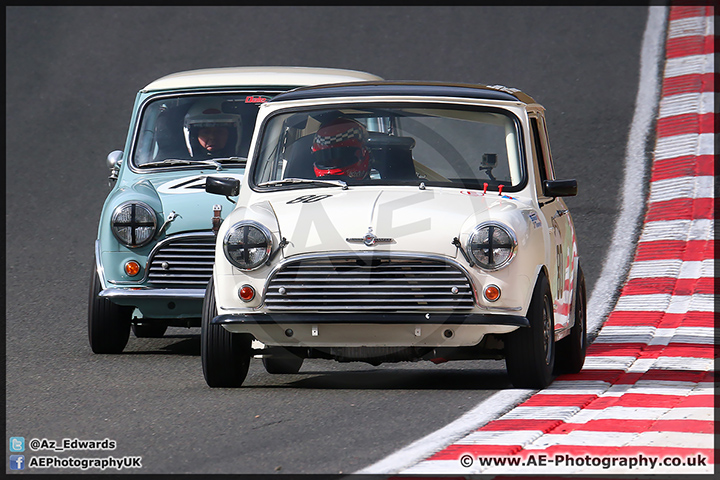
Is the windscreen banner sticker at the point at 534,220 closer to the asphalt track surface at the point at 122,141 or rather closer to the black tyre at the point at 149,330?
the asphalt track surface at the point at 122,141

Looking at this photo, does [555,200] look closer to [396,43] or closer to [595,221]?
[595,221]

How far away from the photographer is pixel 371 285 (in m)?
6.38

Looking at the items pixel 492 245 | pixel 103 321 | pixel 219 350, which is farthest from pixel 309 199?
pixel 103 321

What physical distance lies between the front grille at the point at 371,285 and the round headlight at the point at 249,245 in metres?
0.15

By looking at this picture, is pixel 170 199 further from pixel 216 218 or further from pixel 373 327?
pixel 373 327

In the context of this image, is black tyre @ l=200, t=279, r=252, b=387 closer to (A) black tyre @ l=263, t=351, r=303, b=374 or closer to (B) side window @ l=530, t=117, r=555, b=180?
(A) black tyre @ l=263, t=351, r=303, b=374

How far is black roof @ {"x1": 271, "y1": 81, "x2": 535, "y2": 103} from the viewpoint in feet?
24.1

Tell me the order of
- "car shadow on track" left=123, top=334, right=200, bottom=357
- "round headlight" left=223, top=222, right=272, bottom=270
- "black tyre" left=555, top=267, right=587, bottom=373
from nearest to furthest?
1. "round headlight" left=223, top=222, right=272, bottom=270
2. "black tyre" left=555, top=267, right=587, bottom=373
3. "car shadow on track" left=123, top=334, right=200, bottom=357

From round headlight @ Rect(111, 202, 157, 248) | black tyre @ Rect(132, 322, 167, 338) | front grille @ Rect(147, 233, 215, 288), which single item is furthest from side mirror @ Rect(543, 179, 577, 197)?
black tyre @ Rect(132, 322, 167, 338)

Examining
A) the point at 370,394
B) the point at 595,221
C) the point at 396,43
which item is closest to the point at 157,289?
the point at 370,394

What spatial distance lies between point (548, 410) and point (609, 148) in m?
10.2

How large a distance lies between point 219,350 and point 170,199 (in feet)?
6.67
